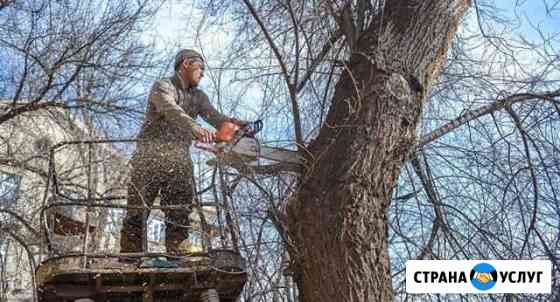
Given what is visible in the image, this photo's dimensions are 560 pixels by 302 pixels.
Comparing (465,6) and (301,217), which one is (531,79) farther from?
(301,217)

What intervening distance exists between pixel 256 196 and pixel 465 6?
181 cm

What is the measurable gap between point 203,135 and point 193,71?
0.78 m

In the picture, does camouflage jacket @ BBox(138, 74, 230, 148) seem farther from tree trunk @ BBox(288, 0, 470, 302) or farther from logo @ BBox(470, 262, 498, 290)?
logo @ BBox(470, 262, 498, 290)

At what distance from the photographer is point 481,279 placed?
4.98m

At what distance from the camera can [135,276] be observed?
14.5ft

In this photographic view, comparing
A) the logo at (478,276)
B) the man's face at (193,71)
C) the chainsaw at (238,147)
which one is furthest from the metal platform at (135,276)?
the man's face at (193,71)

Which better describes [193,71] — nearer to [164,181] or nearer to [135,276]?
[164,181]

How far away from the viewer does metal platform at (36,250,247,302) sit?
4.27 m

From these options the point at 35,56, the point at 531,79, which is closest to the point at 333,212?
the point at 531,79

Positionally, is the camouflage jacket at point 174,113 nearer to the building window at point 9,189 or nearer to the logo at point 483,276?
the logo at point 483,276

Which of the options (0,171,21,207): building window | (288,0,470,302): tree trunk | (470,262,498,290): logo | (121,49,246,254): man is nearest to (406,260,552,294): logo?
(470,262,498,290): logo

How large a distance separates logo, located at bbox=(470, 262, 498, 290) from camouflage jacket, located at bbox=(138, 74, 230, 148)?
6.40 feet

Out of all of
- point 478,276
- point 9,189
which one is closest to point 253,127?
point 478,276

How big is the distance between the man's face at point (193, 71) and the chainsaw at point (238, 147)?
2.19ft
